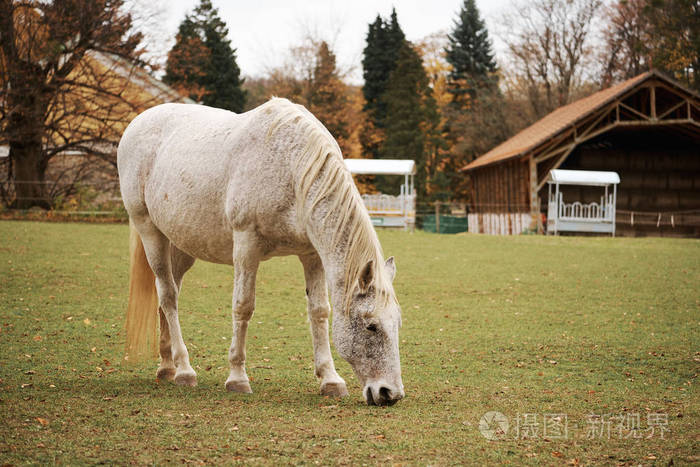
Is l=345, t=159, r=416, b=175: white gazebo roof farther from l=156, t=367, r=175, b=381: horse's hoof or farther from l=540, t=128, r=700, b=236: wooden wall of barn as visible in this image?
l=156, t=367, r=175, b=381: horse's hoof

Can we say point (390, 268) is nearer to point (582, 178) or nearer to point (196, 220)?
point (196, 220)

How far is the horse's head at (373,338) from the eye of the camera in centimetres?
399

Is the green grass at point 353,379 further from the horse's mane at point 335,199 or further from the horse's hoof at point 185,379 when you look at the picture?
the horse's mane at point 335,199

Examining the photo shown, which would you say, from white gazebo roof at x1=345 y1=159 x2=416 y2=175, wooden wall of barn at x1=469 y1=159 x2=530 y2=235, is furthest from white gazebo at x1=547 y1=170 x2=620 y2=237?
white gazebo roof at x1=345 y1=159 x2=416 y2=175

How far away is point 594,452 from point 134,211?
162 inches

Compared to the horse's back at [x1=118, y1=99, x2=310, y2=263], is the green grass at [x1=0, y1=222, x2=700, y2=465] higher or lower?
lower

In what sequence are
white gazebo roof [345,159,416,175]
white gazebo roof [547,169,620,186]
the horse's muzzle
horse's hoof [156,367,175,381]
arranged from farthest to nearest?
white gazebo roof [345,159,416,175]
white gazebo roof [547,169,620,186]
horse's hoof [156,367,175,381]
the horse's muzzle

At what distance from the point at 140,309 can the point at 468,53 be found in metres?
49.3

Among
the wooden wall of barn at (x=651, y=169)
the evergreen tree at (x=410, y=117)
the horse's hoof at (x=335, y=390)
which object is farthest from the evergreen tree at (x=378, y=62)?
the horse's hoof at (x=335, y=390)

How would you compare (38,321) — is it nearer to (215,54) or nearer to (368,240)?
(368,240)

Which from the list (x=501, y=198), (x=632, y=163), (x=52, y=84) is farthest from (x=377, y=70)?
(x=52, y=84)

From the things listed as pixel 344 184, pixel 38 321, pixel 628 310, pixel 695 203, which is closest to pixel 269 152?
pixel 344 184

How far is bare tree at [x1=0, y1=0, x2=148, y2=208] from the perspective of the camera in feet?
71.7

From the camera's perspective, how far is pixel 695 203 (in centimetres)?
2845
